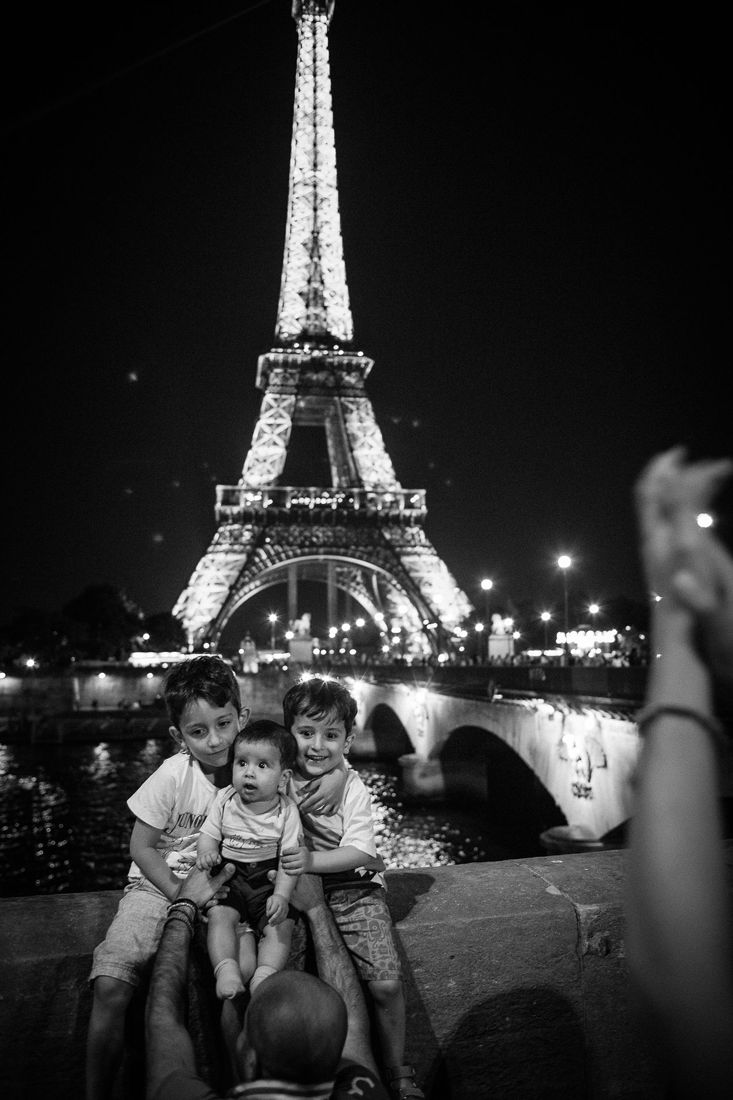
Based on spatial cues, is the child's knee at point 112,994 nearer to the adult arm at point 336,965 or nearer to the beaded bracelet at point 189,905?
the beaded bracelet at point 189,905

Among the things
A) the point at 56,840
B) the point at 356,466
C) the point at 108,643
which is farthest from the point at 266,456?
the point at 56,840

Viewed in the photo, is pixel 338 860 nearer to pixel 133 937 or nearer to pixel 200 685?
pixel 133 937

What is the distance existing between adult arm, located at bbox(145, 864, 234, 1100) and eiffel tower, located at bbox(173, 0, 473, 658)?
48864 mm

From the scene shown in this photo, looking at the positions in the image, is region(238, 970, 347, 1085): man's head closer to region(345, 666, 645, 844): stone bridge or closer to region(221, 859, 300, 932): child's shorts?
region(221, 859, 300, 932): child's shorts

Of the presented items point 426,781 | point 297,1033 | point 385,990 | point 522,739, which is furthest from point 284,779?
point 426,781

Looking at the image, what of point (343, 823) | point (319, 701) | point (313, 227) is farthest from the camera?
point (313, 227)

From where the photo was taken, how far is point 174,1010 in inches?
96.0

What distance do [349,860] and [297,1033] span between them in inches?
47.6

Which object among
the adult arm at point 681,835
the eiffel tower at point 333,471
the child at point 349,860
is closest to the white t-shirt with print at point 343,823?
the child at point 349,860

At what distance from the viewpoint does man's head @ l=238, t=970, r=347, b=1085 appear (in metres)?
1.88

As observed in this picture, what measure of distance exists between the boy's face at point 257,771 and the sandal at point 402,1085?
1.02 m

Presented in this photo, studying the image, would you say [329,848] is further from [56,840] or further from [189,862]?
[56,840]

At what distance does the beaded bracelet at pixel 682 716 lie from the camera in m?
1.13

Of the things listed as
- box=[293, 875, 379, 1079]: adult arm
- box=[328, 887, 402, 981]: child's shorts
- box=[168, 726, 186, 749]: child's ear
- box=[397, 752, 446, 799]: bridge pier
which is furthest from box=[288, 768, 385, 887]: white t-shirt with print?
box=[397, 752, 446, 799]: bridge pier
